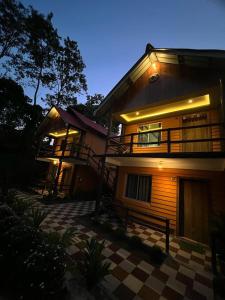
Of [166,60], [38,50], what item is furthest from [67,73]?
[166,60]

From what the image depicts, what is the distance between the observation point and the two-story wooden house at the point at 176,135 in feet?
20.0

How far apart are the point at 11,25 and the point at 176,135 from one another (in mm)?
23675

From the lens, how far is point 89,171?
48.8 feet

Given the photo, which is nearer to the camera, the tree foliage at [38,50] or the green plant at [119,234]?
the green plant at [119,234]

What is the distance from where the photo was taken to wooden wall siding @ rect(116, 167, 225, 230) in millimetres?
6078

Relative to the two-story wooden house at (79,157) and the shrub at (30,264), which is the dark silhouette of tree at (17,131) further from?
the shrub at (30,264)

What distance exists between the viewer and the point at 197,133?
295 inches

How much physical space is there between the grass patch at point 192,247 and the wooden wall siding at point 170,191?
0.93m

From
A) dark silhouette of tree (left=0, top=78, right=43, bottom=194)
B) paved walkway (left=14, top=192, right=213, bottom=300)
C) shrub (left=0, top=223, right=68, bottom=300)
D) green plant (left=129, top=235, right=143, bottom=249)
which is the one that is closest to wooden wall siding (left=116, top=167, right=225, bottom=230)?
paved walkway (left=14, top=192, right=213, bottom=300)

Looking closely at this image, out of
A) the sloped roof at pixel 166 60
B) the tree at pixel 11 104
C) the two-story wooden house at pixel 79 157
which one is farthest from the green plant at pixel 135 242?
the tree at pixel 11 104

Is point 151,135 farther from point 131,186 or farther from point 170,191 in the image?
point 170,191

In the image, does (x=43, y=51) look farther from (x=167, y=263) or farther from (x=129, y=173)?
(x=167, y=263)

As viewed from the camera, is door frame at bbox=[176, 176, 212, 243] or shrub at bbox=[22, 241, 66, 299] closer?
shrub at bbox=[22, 241, 66, 299]

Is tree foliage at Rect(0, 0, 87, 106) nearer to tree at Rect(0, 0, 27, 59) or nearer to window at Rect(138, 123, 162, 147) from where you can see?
tree at Rect(0, 0, 27, 59)
